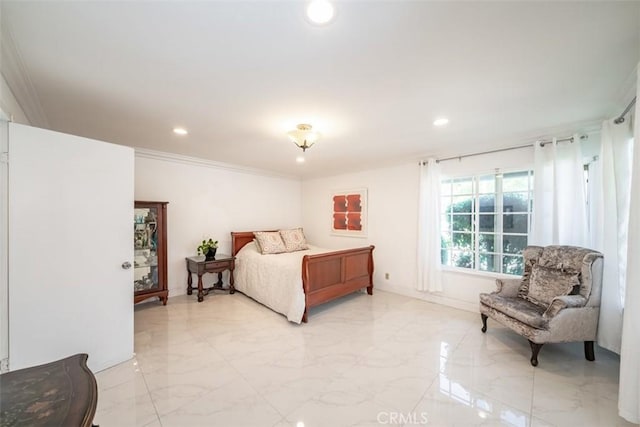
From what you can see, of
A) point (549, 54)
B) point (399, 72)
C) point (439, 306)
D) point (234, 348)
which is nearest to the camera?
point (549, 54)

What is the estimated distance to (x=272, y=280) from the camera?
3.54 m

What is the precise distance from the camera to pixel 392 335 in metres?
2.79

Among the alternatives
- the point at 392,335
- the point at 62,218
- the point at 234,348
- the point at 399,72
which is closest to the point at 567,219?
the point at 392,335

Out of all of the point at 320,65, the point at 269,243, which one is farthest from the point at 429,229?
the point at 320,65

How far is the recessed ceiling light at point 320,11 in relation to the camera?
3.82 ft

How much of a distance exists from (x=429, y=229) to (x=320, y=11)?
335cm

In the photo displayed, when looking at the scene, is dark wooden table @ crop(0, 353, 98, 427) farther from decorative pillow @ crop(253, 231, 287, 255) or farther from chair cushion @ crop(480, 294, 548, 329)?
decorative pillow @ crop(253, 231, 287, 255)

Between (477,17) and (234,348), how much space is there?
3175 mm

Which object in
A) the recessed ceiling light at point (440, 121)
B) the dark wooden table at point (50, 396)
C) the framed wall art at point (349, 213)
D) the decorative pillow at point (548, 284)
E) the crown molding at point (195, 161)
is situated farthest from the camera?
the framed wall art at point (349, 213)

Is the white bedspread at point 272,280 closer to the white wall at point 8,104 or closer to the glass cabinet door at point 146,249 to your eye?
the glass cabinet door at point 146,249

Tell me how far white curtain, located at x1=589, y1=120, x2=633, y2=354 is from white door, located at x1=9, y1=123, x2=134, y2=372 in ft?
14.3

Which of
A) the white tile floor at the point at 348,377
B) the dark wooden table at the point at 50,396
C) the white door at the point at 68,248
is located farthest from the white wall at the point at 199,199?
the dark wooden table at the point at 50,396

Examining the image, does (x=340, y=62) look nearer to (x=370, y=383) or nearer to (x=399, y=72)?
(x=399, y=72)

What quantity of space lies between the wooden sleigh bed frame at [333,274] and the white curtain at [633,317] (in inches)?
103
